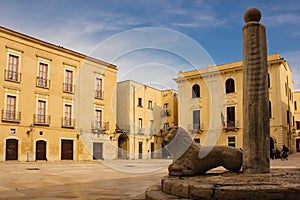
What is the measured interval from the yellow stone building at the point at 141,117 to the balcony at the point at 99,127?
2144mm

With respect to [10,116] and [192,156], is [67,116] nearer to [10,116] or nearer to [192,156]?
[10,116]

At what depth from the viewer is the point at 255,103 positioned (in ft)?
19.2

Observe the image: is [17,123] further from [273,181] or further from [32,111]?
[273,181]

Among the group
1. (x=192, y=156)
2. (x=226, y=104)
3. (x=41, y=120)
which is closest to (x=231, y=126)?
(x=226, y=104)

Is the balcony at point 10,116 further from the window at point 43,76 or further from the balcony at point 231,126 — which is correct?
the balcony at point 231,126

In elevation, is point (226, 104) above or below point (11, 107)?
above

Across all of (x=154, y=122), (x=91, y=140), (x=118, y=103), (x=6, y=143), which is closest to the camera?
(x=6, y=143)

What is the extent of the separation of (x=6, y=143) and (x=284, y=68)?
24904 mm

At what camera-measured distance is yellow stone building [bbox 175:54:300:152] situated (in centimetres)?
2947

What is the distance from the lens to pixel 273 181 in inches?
186

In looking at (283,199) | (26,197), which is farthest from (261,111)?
(26,197)

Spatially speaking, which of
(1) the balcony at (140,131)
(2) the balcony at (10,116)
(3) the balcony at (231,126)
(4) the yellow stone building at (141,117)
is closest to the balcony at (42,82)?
(2) the balcony at (10,116)

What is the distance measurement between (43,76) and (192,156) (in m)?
21.8

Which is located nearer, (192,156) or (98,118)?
(192,156)
